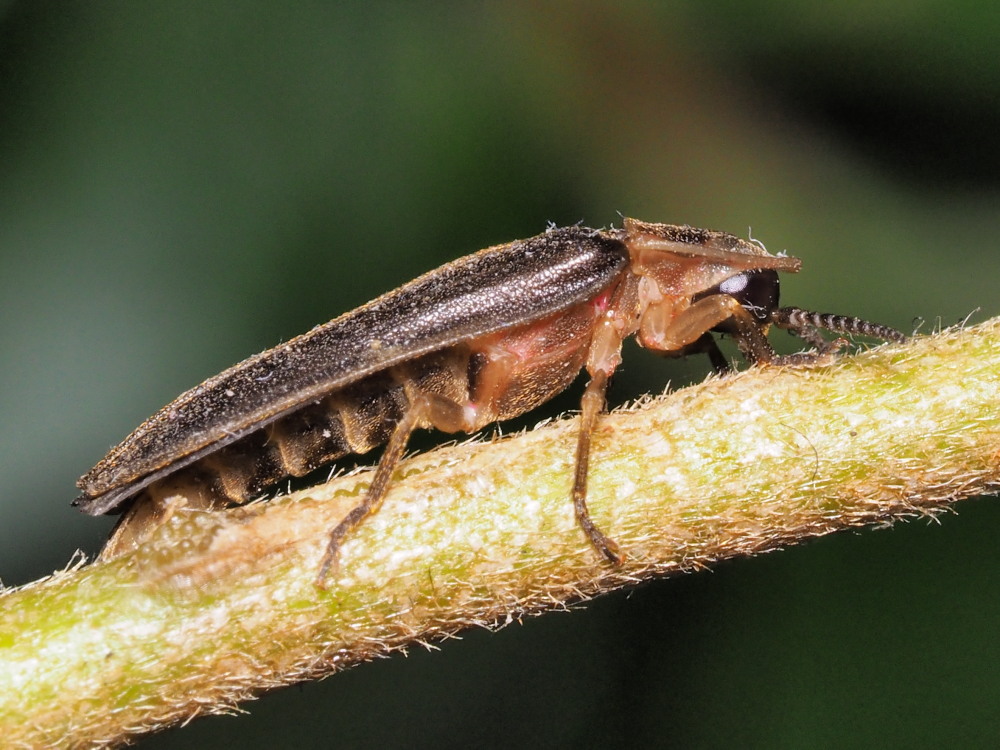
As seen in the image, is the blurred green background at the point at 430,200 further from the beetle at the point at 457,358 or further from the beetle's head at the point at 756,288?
the beetle at the point at 457,358

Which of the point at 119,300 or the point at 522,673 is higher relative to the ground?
the point at 119,300

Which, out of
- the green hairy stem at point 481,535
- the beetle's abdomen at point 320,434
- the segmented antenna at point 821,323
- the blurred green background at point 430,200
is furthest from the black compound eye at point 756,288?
the beetle's abdomen at point 320,434

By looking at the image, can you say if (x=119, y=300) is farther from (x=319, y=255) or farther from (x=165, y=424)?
(x=165, y=424)

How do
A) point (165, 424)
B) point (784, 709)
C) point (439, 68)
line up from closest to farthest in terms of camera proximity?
point (165, 424)
point (784, 709)
point (439, 68)

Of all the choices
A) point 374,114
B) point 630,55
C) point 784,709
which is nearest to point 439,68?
point 374,114

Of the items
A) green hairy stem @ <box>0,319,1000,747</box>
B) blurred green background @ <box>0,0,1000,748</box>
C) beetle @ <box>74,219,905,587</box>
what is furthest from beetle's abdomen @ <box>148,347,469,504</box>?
blurred green background @ <box>0,0,1000,748</box>

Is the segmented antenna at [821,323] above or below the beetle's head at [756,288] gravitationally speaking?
below

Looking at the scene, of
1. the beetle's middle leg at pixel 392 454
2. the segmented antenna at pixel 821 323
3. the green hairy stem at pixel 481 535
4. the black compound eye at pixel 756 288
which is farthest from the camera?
the black compound eye at pixel 756 288
